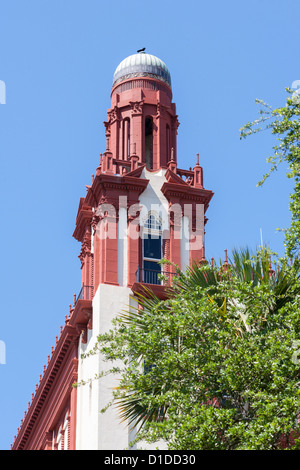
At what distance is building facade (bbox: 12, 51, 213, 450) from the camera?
39.3m

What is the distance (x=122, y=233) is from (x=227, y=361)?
18143 mm

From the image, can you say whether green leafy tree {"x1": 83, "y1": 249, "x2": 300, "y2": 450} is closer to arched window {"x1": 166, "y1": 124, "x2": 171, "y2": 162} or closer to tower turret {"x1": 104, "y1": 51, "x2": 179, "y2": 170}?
tower turret {"x1": 104, "y1": 51, "x2": 179, "y2": 170}

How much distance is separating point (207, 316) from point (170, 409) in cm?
243

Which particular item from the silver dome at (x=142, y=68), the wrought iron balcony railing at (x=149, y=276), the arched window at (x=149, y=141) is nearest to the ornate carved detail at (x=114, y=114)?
the arched window at (x=149, y=141)

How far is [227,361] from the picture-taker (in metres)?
24.0

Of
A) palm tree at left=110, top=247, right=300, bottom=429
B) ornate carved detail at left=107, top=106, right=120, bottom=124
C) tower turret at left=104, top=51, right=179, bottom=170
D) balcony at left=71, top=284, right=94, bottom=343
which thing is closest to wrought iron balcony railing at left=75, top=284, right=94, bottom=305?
balcony at left=71, top=284, right=94, bottom=343

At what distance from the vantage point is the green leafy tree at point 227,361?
915 inches

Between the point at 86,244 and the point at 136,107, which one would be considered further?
the point at 136,107

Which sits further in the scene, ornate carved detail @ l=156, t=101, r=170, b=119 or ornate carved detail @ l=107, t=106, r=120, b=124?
ornate carved detail @ l=107, t=106, r=120, b=124

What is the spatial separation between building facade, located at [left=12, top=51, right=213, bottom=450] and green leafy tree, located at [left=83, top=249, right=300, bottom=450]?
11086mm

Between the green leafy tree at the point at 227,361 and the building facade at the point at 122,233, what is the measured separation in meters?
11.1

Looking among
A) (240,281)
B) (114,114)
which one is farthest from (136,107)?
(240,281)

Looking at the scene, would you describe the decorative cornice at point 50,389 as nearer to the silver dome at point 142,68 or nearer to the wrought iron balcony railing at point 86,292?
the wrought iron balcony railing at point 86,292

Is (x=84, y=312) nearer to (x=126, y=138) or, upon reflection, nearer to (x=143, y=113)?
(x=126, y=138)
